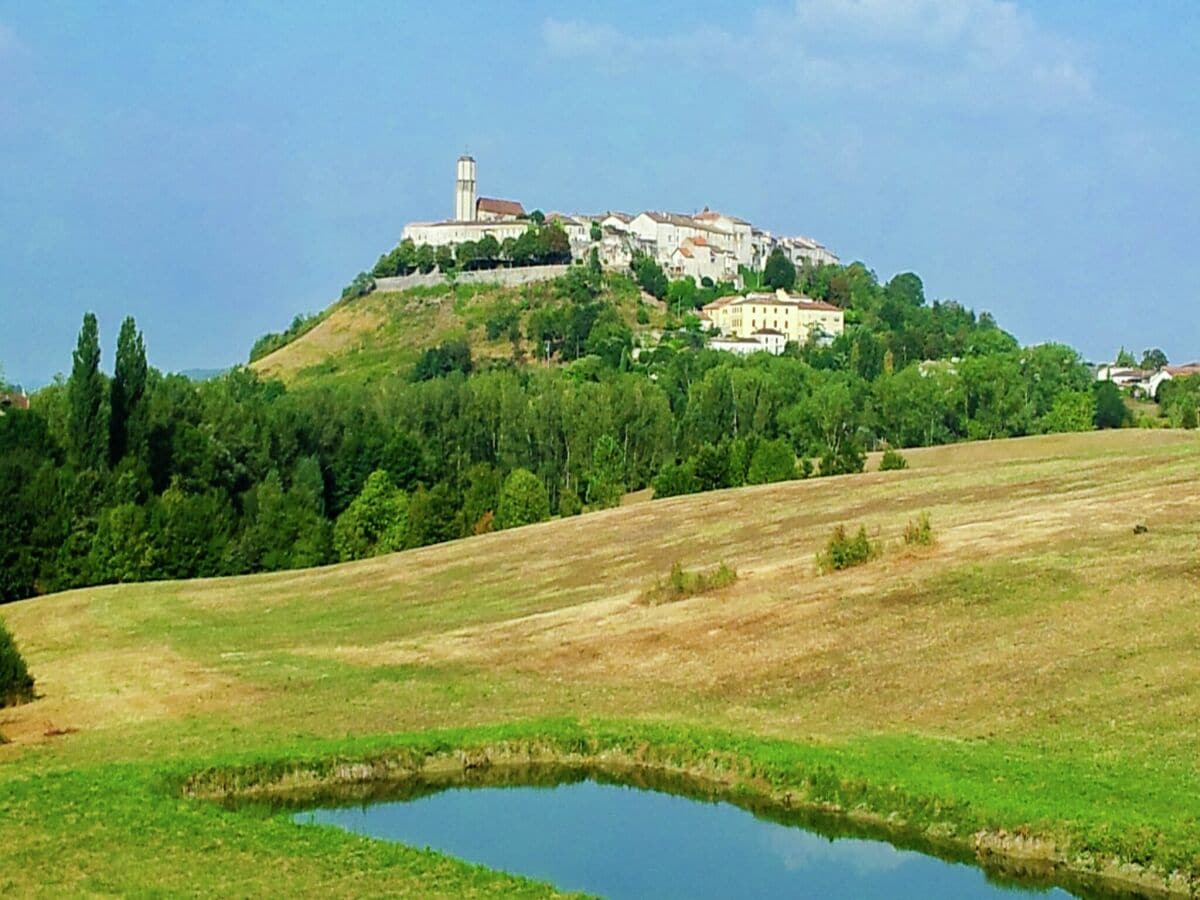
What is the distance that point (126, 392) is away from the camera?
8769 cm

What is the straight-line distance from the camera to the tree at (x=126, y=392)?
8650 cm

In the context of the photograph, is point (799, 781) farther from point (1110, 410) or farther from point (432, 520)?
point (1110, 410)

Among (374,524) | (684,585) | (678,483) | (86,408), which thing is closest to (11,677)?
(684,585)

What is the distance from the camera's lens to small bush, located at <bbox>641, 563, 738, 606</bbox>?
46.7 m

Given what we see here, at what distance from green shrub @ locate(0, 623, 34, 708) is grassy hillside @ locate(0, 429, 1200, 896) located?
2.76 ft

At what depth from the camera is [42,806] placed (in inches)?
1029

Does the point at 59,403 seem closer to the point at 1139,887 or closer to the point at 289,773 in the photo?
the point at 289,773

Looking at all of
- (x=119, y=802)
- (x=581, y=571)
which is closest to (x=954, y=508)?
(x=581, y=571)

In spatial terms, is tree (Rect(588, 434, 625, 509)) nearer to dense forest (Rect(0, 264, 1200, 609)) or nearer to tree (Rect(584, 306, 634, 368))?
dense forest (Rect(0, 264, 1200, 609))

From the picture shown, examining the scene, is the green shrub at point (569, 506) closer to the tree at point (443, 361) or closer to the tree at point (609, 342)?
the tree at point (443, 361)

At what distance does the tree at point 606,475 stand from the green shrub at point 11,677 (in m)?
63.1

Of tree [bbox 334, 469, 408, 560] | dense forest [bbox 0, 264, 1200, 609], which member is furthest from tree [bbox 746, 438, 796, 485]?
tree [bbox 334, 469, 408, 560]

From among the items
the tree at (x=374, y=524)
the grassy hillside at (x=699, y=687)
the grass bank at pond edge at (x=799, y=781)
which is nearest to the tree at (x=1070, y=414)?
the tree at (x=374, y=524)

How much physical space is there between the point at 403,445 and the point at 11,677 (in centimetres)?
7176
